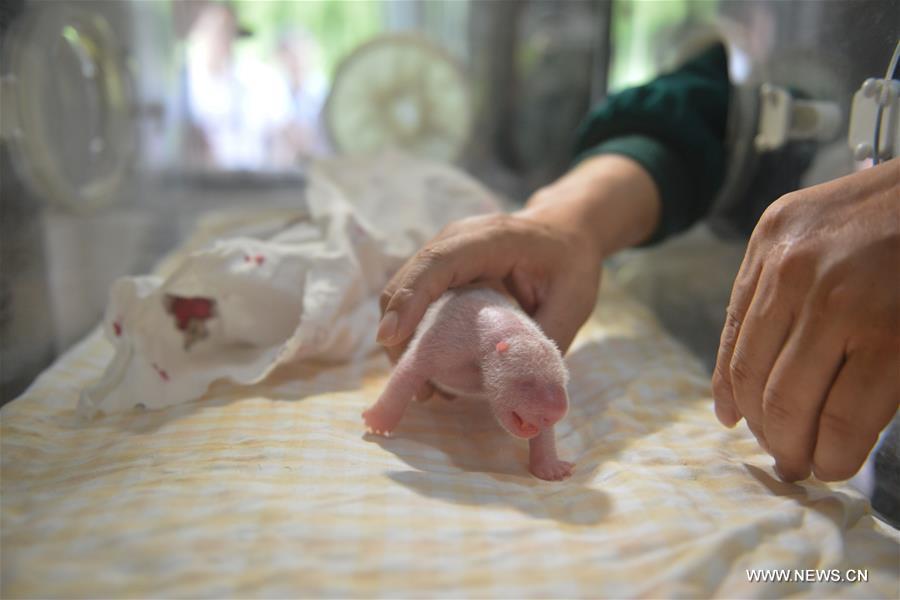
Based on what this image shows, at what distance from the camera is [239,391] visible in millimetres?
1056

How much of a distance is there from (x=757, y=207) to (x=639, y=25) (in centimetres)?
99

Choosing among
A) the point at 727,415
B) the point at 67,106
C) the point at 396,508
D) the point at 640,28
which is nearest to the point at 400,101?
the point at 640,28

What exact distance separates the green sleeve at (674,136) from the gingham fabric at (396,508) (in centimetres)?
58

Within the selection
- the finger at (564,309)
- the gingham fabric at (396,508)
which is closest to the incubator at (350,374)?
the gingham fabric at (396,508)

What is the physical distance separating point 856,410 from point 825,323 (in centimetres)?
10

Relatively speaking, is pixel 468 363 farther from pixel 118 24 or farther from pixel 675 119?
pixel 118 24

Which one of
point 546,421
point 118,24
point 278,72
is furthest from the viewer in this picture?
point 278,72

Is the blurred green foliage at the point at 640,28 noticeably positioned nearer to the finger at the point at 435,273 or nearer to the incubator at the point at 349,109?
the incubator at the point at 349,109

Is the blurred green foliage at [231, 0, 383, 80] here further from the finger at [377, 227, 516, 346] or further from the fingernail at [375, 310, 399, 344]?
the fingernail at [375, 310, 399, 344]

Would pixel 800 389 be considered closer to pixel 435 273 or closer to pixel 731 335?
pixel 731 335

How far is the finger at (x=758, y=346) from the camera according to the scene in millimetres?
731

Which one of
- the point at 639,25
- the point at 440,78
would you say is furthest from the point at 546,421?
the point at 440,78

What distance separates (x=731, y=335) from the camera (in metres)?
0.82

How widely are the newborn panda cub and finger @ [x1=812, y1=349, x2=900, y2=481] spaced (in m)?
0.28
